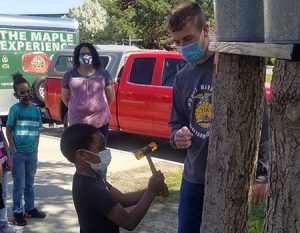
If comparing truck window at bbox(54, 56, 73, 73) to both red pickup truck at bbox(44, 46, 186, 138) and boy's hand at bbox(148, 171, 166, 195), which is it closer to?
red pickup truck at bbox(44, 46, 186, 138)

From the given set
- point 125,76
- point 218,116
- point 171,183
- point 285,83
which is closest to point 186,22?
point 218,116

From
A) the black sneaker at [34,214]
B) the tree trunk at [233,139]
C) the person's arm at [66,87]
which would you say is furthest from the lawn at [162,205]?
the tree trunk at [233,139]

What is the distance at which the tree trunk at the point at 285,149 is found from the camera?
1.46m

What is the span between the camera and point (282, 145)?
1510 mm

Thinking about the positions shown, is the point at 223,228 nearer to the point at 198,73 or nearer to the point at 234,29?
the point at 234,29

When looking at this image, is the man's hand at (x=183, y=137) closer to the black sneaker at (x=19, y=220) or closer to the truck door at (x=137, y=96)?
the black sneaker at (x=19, y=220)

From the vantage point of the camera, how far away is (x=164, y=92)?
739 cm

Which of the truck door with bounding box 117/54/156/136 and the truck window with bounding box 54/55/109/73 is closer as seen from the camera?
the truck door with bounding box 117/54/156/136

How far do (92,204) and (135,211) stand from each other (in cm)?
24

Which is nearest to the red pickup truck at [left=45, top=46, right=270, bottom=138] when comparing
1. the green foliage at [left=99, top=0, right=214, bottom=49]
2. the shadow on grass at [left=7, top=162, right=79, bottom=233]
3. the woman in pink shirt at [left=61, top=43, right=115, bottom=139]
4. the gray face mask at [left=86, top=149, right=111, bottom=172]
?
the shadow on grass at [left=7, top=162, right=79, bottom=233]

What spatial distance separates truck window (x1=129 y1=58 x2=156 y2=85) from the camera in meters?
7.79

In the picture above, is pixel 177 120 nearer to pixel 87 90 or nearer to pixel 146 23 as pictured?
pixel 87 90

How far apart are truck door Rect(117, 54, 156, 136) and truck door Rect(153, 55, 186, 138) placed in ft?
0.41

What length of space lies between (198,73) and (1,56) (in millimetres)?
9418
